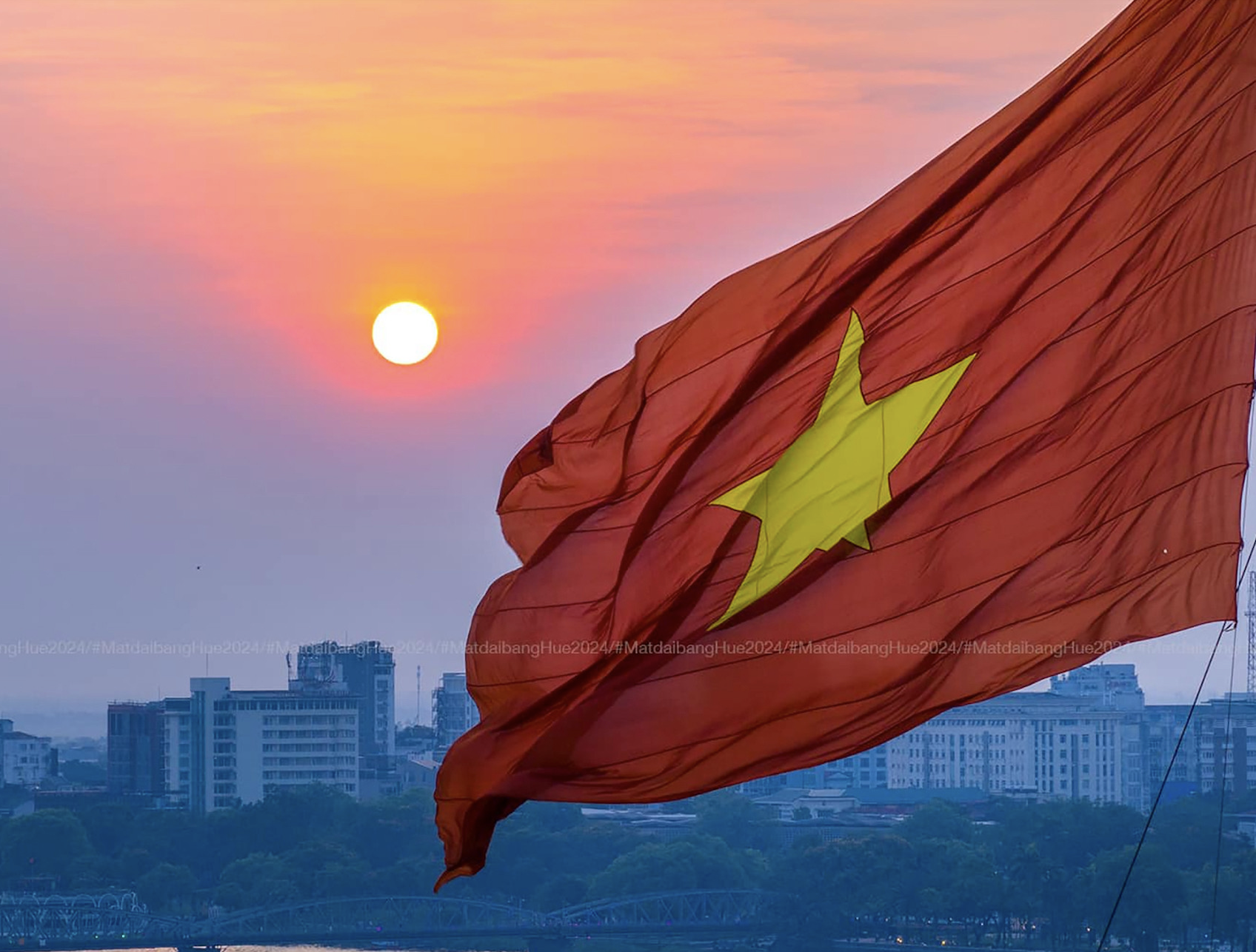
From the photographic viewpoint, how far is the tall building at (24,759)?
94.4m

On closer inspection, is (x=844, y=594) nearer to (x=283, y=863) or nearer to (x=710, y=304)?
(x=710, y=304)

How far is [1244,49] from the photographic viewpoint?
5793mm

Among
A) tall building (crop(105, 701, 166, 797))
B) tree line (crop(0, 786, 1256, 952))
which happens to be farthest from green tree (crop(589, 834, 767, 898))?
tall building (crop(105, 701, 166, 797))

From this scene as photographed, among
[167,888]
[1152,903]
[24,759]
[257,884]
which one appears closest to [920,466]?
[1152,903]

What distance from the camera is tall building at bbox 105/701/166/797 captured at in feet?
282

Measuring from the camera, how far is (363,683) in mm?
93625

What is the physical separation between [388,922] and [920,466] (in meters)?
60.2

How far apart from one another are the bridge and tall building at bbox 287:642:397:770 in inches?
928

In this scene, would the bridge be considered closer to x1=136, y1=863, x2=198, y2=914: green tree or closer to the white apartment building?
x1=136, y1=863, x2=198, y2=914: green tree

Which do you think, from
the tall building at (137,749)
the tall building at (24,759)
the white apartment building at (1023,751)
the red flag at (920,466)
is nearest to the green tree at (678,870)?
the white apartment building at (1023,751)

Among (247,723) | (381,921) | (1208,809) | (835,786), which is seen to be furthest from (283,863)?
(835,786)

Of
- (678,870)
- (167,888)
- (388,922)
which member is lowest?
(388,922)

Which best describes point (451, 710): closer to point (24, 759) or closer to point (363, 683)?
point (363, 683)

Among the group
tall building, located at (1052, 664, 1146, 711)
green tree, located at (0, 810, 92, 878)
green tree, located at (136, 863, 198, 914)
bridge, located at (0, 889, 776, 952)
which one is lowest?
bridge, located at (0, 889, 776, 952)
